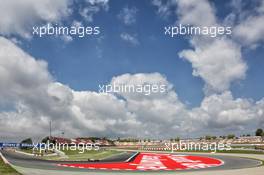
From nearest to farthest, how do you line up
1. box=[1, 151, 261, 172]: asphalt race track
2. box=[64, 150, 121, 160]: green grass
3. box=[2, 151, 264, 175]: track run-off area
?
box=[2, 151, 264, 175]: track run-off area
box=[1, 151, 261, 172]: asphalt race track
box=[64, 150, 121, 160]: green grass

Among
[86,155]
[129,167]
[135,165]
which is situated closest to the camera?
[129,167]

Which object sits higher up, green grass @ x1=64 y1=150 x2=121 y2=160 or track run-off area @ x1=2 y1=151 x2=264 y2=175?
track run-off area @ x1=2 y1=151 x2=264 y2=175

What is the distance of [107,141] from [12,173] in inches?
6912

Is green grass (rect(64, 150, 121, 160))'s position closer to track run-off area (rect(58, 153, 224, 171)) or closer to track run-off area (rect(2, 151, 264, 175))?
track run-off area (rect(2, 151, 264, 175))

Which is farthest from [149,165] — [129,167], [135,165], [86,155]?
[86,155]

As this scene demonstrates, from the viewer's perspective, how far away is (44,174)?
2477 cm

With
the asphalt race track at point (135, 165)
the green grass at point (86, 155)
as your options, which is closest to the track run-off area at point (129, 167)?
the asphalt race track at point (135, 165)

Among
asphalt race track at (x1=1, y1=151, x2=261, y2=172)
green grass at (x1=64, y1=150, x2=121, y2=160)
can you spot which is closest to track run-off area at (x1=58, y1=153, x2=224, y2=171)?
asphalt race track at (x1=1, y1=151, x2=261, y2=172)

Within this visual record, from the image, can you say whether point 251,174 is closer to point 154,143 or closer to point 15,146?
point 15,146

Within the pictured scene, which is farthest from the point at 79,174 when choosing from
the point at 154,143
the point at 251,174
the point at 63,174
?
the point at 154,143

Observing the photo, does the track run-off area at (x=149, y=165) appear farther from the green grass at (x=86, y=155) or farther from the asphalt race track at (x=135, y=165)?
the green grass at (x=86, y=155)

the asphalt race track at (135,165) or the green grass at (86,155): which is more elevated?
the asphalt race track at (135,165)

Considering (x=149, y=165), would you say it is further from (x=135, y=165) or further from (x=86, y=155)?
(x=86, y=155)

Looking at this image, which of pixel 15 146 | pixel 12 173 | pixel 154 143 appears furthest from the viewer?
pixel 154 143
